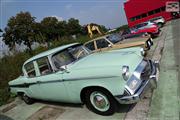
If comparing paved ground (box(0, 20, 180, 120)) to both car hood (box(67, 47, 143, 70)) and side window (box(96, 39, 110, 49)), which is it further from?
side window (box(96, 39, 110, 49))

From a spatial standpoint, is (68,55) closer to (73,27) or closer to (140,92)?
(140,92)

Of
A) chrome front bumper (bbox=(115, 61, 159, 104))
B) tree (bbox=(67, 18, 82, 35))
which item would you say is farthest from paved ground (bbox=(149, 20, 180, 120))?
tree (bbox=(67, 18, 82, 35))

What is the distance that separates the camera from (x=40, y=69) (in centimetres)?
546

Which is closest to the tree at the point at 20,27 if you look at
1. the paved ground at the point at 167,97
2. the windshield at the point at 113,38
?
the windshield at the point at 113,38

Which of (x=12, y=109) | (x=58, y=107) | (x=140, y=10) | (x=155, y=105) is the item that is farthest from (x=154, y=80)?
(x=140, y=10)

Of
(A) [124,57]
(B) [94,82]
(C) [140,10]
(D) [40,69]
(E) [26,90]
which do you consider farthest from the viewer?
(C) [140,10]

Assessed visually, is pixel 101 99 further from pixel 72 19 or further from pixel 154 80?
pixel 72 19

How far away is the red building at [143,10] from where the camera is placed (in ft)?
120

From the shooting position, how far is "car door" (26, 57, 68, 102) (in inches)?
190

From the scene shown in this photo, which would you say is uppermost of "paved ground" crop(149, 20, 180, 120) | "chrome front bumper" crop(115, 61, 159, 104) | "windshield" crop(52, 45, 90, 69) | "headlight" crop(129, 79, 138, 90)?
"windshield" crop(52, 45, 90, 69)

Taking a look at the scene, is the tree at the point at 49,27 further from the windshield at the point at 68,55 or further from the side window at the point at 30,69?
the windshield at the point at 68,55

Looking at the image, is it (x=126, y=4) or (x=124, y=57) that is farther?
(x=126, y=4)

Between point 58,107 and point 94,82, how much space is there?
6.42 ft

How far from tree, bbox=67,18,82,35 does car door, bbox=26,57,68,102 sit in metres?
48.3
